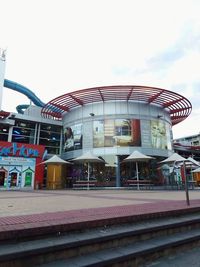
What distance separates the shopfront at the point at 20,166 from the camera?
22.6m

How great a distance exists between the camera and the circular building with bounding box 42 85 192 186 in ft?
75.3

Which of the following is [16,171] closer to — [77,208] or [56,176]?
[56,176]

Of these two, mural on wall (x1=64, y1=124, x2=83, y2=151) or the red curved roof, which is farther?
mural on wall (x1=64, y1=124, x2=83, y2=151)

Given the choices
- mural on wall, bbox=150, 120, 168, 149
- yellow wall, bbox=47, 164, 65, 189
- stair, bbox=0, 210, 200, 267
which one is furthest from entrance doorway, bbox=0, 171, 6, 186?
stair, bbox=0, 210, 200, 267

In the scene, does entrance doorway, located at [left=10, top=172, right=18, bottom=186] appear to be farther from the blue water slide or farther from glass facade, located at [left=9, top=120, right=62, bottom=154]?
the blue water slide

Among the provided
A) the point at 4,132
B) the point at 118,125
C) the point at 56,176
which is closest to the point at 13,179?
the point at 56,176

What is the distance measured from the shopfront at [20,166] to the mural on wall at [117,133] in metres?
7.19

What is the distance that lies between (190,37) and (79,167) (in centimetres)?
1745

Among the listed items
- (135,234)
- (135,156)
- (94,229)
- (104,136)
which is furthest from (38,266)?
(104,136)

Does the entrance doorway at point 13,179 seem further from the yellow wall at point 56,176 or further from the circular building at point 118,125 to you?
the circular building at point 118,125

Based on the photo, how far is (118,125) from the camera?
23.8 m

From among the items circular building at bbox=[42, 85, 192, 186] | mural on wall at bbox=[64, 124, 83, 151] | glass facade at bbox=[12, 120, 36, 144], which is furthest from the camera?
glass facade at bbox=[12, 120, 36, 144]

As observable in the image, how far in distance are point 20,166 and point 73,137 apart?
693 cm

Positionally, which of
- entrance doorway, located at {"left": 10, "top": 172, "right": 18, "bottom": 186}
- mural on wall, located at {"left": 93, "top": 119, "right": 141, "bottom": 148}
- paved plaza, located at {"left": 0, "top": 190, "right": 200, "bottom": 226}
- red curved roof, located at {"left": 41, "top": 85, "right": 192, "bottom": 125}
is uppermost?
red curved roof, located at {"left": 41, "top": 85, "right": 192, "bottom": 125}
